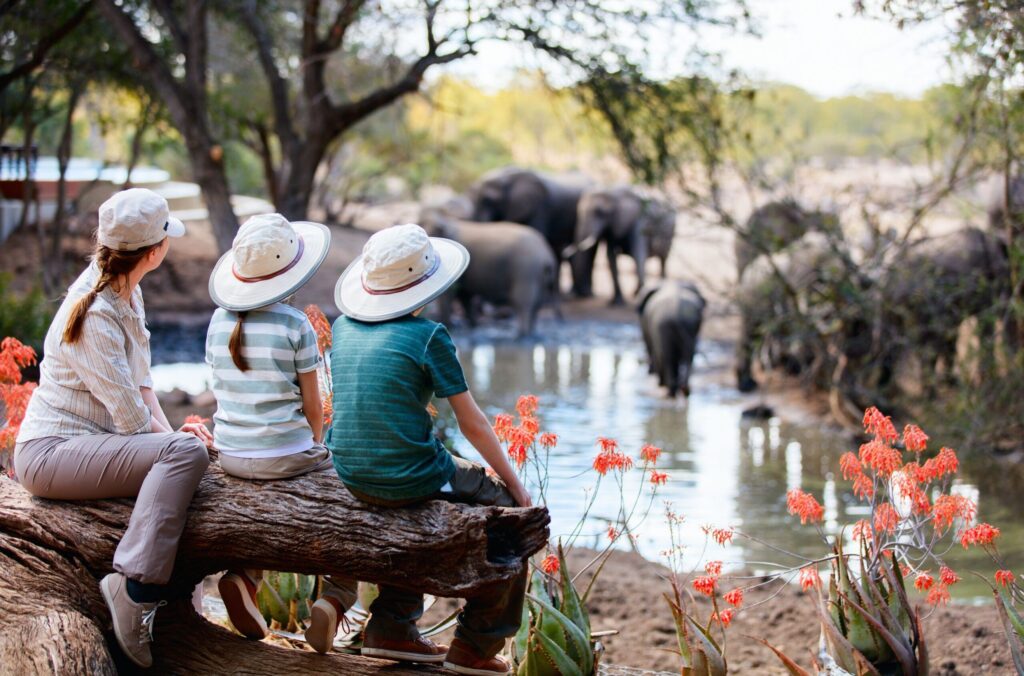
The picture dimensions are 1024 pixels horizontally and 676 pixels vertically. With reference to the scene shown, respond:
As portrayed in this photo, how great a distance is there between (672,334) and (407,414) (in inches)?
379

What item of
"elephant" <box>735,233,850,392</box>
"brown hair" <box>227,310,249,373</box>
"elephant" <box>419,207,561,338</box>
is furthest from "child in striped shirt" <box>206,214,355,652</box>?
"elephant" <box>419,207,561,338</box>

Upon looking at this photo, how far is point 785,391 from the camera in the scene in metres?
13.5

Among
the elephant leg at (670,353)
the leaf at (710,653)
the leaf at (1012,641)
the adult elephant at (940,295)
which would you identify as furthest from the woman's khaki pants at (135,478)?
the elephant leg at (670,353)

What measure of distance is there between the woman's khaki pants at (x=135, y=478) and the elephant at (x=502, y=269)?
13.7m

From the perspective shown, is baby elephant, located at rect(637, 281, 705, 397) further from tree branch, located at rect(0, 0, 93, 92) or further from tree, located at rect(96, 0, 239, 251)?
tree branch, located at rect(0, 0, 93, 92)

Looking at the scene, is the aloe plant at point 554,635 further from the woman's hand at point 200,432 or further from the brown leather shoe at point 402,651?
the woman's hand at point 200,432

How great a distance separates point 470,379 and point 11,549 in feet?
32.4

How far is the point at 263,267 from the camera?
4.11m

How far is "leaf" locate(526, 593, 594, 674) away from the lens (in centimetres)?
413

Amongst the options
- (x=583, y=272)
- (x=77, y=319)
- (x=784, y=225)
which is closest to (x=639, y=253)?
(x=583, y=272)

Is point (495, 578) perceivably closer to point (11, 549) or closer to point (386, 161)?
point (11, 549)

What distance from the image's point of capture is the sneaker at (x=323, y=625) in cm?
423

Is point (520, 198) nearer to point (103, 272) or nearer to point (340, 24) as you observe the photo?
point (340, 24)

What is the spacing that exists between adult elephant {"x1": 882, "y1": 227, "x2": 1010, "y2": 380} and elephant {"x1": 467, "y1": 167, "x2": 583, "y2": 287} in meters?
12.3
